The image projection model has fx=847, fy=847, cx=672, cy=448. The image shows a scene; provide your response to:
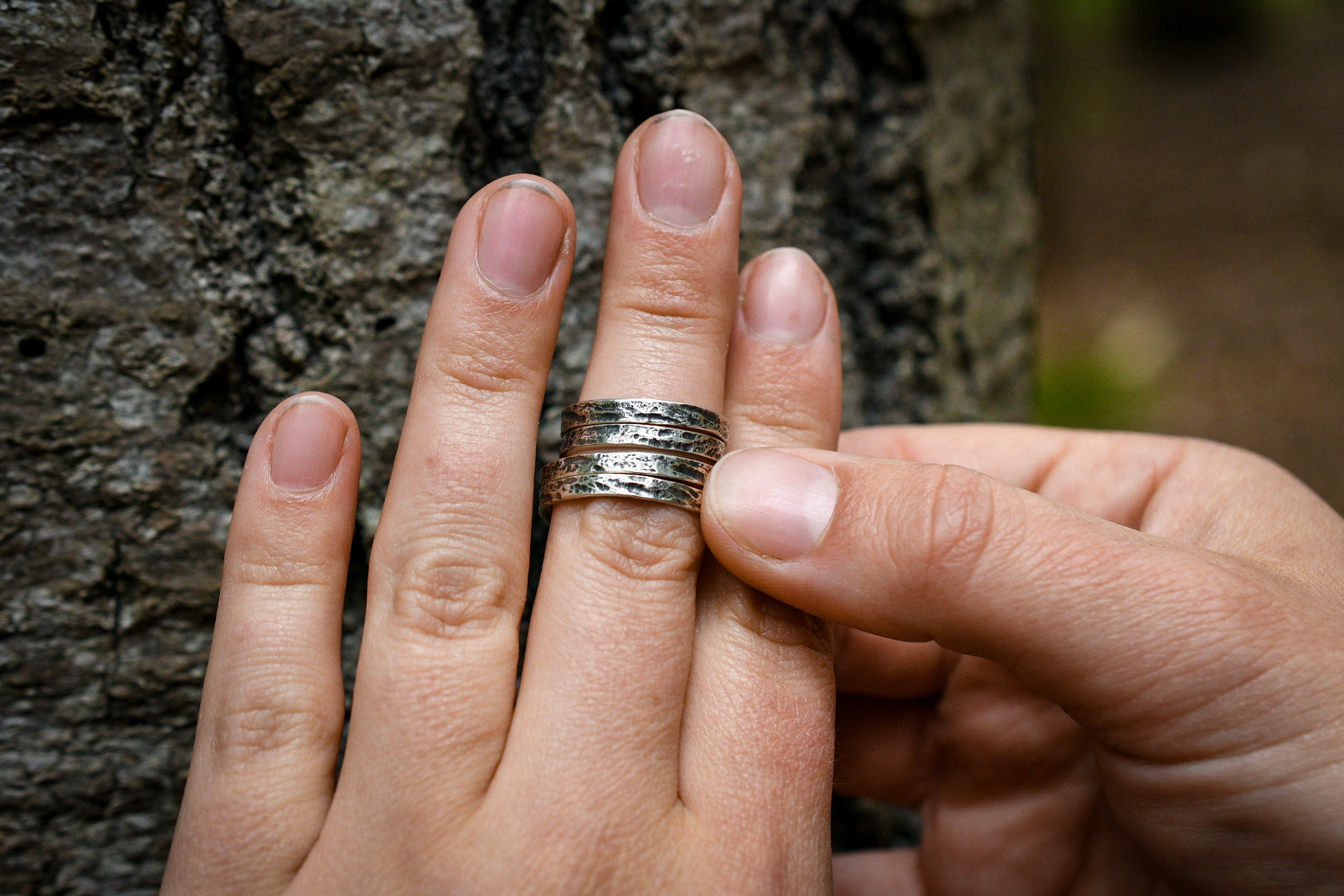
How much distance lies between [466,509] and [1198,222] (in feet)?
12.8

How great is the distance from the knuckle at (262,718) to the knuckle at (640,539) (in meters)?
0.36

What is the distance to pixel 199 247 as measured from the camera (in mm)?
1118

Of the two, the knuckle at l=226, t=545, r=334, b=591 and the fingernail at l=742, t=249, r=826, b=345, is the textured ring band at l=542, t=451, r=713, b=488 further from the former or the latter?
the knuckle at l=226, t=545, r=334, b=591

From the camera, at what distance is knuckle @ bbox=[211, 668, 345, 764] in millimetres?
926

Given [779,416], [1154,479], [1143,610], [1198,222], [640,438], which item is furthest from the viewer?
[1198,222]

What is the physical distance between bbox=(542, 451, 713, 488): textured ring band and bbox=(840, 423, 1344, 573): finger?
0.41 meters

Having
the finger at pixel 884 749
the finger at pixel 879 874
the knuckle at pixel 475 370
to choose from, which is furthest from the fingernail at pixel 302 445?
the finger at pixel 879 874

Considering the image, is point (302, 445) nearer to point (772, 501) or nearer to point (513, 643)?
point (513, 643)

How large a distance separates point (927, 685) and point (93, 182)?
4.27ft

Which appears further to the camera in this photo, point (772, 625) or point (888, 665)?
point (888, 665)

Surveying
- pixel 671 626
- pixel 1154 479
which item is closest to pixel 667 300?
pixel 671 626

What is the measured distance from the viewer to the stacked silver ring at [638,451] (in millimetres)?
910

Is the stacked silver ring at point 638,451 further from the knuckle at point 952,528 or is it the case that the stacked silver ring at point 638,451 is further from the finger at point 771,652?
the knuckle at point 952,528

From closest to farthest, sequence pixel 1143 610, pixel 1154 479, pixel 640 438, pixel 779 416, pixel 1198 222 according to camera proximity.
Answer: pixel 1143 610 < pixel 640 438 < pixel 779 416 < pixel 1154 479 < pixel 1198 222
